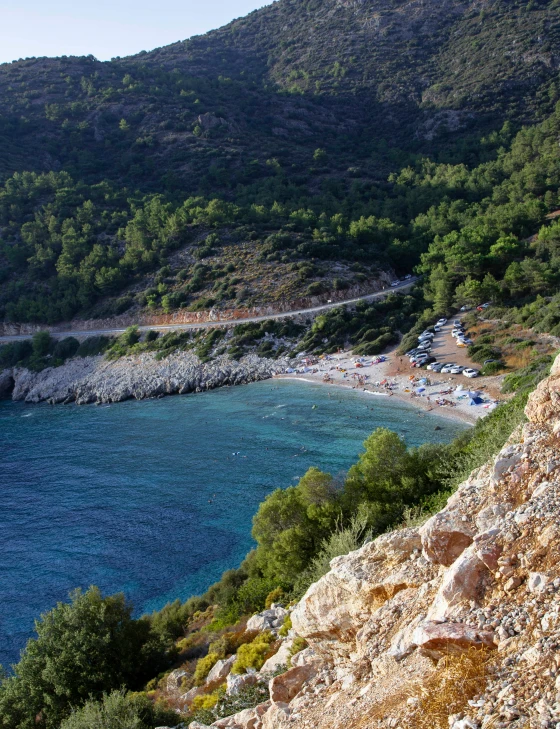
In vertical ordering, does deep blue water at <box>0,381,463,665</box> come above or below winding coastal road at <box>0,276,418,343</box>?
below

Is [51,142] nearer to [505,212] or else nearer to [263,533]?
[505,212]

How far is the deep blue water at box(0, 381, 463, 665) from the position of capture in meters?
26.8

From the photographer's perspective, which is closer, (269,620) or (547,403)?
(547,403)

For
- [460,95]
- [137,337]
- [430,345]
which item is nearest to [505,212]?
[430,345]

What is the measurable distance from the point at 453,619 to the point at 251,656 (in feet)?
28.4

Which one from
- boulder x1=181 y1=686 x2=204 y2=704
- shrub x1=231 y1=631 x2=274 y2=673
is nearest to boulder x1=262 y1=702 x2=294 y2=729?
shrub x1=231 y1=631 x2=274 y2=673

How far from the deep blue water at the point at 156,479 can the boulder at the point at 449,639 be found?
20236 mm

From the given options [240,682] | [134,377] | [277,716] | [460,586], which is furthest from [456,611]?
[134,377]

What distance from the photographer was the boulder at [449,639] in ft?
20.9

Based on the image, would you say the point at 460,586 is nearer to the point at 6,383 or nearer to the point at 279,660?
the point at 279,660

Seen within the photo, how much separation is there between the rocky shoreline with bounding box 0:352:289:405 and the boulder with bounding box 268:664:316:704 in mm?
46446

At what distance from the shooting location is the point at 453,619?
6.82 m

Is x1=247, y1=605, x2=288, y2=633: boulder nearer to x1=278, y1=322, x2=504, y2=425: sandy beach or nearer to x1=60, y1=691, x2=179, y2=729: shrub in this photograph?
x1=60, y1=691, x2=179, y2=729: shrub

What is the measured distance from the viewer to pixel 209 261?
71750 millimetres
